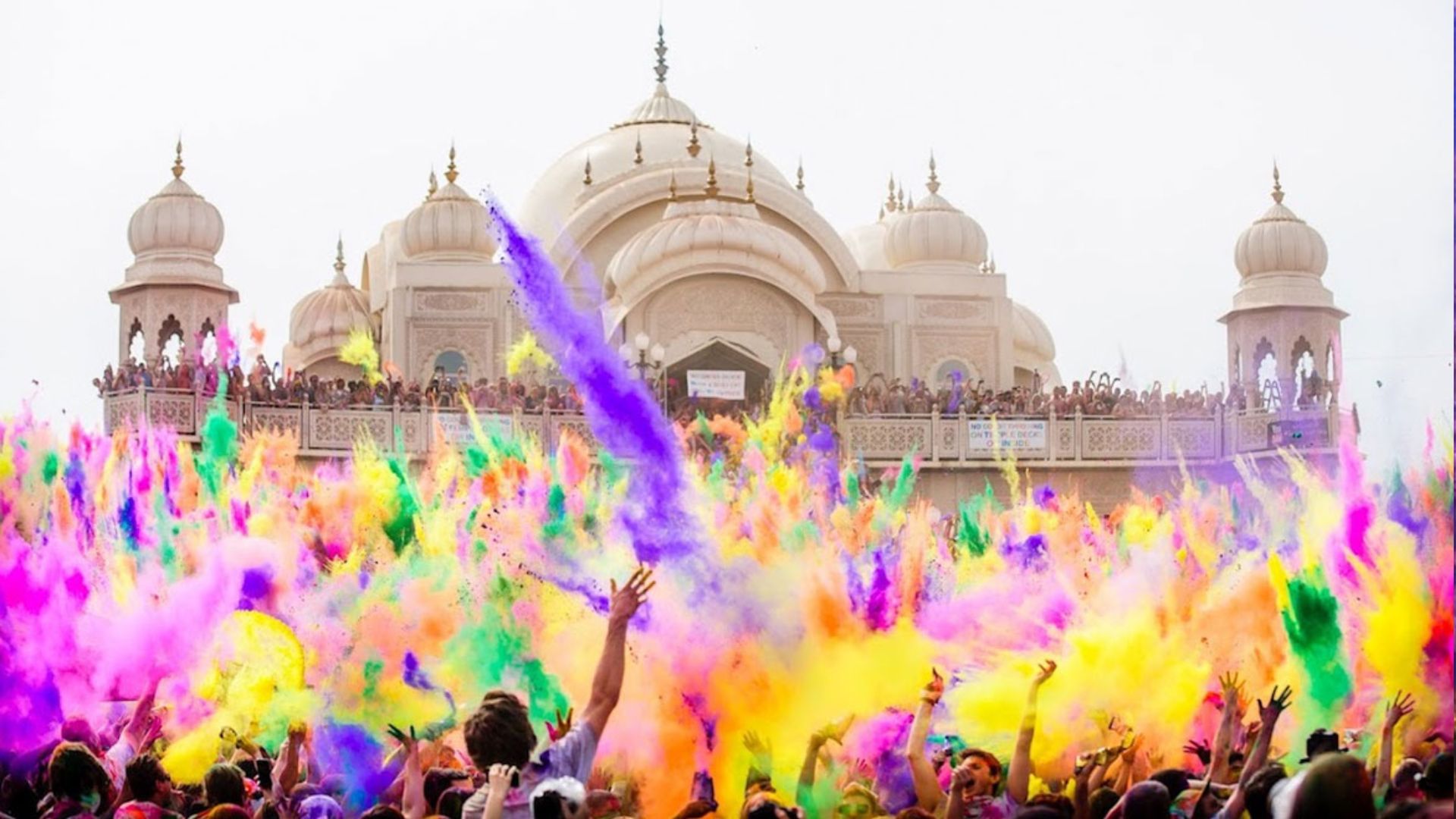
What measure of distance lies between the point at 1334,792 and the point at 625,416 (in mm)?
11121

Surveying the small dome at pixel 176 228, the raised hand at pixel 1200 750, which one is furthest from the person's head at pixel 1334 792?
the small dome at pixel 176 228

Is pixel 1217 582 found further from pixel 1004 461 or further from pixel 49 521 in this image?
pixel 1004 461

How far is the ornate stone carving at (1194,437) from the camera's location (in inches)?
1304

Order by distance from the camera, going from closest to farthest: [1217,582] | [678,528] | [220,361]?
[678,528] < [1217,582] < [220,361]

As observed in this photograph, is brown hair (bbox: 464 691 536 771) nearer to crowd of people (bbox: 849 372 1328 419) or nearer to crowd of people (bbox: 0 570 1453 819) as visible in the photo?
crowd of people (bbox: 0 570 1453 819)

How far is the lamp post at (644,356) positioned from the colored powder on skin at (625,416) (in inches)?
350

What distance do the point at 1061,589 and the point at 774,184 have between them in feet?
89.1

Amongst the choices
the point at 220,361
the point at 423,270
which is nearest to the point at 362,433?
the point at 220,361

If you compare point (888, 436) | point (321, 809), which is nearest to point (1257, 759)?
point (321, 809)

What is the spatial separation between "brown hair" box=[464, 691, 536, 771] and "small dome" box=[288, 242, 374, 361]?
116ft

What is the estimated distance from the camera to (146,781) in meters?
7.88

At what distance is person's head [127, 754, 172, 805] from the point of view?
7.86 metres

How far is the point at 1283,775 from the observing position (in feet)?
23.9

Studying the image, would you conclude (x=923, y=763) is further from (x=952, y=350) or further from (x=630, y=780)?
(x=952, y=350)
